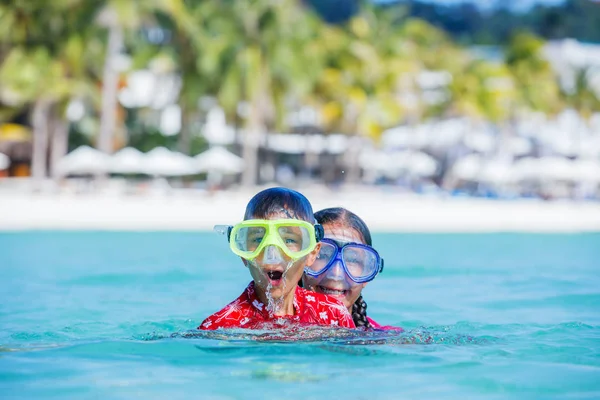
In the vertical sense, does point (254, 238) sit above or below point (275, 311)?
above

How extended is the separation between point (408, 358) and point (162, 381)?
115 centimetres

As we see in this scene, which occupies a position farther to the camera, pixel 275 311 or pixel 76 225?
pixel 76 225

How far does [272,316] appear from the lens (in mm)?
3732

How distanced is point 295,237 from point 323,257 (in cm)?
54

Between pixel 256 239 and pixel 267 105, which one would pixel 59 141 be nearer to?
pixel 267 105

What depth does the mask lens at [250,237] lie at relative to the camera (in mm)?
→ 3531

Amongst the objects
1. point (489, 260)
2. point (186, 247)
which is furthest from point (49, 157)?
point (489, 260)

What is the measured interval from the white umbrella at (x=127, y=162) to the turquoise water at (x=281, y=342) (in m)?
18.8

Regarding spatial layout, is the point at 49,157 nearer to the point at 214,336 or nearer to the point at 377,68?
the point at 377,68

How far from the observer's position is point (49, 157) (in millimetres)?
42969

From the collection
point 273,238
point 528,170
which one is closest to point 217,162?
point 528,170

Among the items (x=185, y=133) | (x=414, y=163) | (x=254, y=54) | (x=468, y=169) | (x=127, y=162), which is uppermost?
(x=254, y=54)

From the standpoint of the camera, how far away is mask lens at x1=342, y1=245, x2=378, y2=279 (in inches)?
161

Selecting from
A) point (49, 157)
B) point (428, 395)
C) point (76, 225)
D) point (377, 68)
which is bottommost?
point (428, 395)
